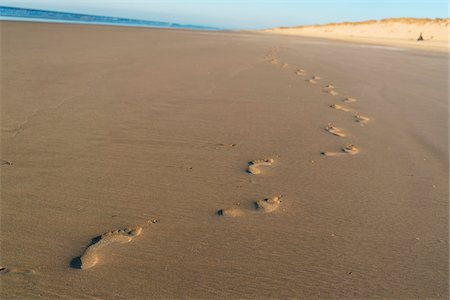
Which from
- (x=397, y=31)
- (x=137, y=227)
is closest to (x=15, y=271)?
(x=137, y=227)

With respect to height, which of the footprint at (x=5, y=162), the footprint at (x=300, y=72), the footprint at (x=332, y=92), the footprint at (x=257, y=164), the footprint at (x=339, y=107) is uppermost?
the footprint at (x=300, y=72)

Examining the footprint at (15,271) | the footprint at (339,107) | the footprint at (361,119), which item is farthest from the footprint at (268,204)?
the footprint at (339,107)

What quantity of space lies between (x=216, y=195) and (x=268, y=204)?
30 centimetres

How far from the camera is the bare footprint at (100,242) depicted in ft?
5.09

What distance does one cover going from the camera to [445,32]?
25078 millimetres

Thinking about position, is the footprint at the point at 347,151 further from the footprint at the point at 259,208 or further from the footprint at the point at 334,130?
the footprint at the point at 259,208

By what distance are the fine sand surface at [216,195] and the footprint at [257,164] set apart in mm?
14

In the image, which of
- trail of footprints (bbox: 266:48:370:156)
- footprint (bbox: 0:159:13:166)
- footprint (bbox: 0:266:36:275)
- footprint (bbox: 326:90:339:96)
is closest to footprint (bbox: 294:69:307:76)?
trail of footprints (bbox: 266:48:370:156)

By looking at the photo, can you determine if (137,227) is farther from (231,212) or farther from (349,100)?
(349,100)

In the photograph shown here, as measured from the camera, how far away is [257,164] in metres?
2.64

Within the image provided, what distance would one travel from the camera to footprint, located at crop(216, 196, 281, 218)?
1992 millimetres

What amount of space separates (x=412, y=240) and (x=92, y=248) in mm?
1464

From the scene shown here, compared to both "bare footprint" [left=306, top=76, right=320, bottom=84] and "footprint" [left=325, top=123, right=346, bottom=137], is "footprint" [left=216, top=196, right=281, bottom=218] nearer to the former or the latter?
"footprint" [left=325, top=123, right=346, bottom=137]

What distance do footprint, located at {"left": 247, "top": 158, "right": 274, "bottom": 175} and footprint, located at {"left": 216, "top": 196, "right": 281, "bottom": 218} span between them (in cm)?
37
